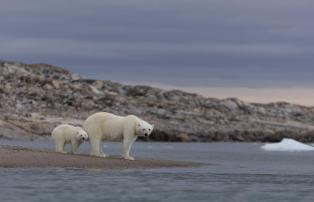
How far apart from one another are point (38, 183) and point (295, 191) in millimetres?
6684

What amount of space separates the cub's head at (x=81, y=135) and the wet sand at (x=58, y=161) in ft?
6.77

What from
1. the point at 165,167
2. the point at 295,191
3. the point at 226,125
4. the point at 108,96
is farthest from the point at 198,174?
the point at 108,96

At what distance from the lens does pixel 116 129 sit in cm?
3478

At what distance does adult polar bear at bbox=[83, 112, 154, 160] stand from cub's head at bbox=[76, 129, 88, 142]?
0.47 meters

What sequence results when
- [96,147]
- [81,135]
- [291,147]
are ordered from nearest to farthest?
[96,147], [81,135], [291,147]

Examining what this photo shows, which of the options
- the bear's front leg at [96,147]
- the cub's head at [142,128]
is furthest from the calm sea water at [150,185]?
the bear's front leg at [96,147]

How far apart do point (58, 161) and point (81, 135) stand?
13.2 ft

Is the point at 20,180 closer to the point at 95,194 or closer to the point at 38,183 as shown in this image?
the point at 38,183

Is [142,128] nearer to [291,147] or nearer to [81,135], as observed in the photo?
[81,135]

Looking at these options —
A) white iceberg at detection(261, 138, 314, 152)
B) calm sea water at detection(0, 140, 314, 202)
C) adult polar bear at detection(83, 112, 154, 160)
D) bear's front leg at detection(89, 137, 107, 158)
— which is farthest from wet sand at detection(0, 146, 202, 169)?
white iceberg at detection(261, 138, 314, 152)

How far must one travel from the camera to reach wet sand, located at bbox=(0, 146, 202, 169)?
31375 millimetres

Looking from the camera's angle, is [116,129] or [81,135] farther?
[81,135]

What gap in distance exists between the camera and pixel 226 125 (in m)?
139

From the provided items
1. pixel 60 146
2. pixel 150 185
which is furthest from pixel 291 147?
pixel 150 185
